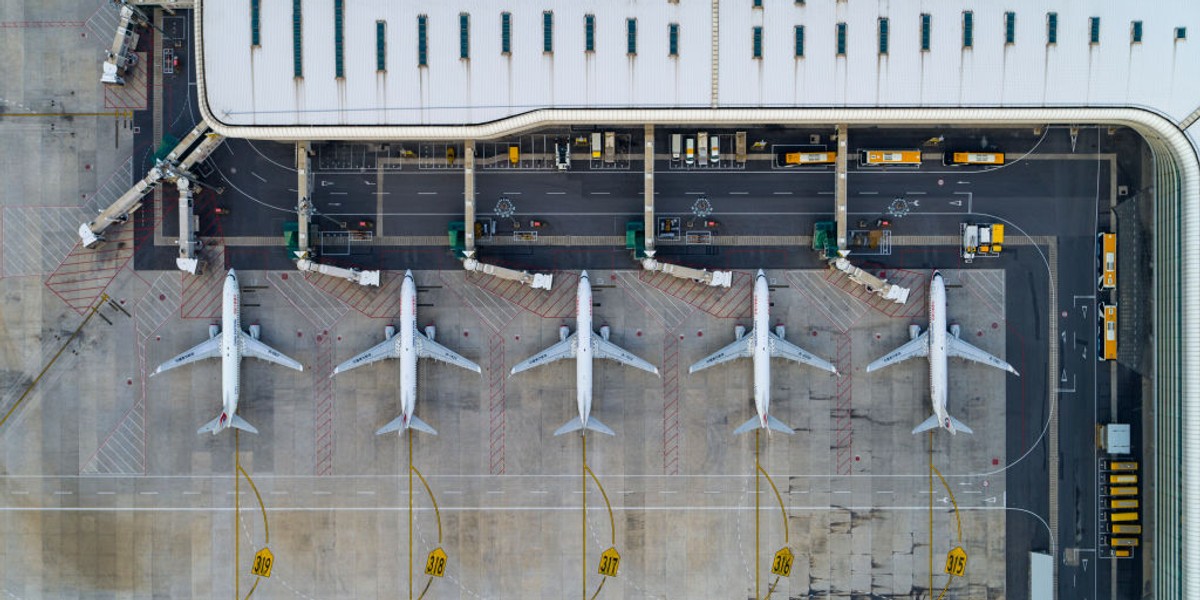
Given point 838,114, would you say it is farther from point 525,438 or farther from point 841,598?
point 841,598

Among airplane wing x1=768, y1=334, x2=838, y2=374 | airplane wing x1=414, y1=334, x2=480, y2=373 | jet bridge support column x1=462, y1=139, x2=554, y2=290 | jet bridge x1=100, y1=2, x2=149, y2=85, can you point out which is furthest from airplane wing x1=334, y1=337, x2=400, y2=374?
airplane wing x1=768, y1=334, x2=838, y2=374

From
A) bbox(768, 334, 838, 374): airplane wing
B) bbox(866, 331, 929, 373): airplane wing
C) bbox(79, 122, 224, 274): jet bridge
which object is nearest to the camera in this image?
bbox(79, 122, 224, 274): jet bridge

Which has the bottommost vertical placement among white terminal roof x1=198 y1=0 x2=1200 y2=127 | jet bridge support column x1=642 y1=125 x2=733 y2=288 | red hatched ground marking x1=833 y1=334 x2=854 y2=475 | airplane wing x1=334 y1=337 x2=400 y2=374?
red hatched ground marking x1=833 y1=334 x2=854 y2=475

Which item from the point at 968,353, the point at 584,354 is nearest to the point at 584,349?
the point at 584,354

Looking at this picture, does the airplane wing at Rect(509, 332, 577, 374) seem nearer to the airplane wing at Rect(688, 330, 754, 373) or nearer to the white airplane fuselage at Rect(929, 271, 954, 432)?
the airplane wing at Rect(688, 330, 754, 373)

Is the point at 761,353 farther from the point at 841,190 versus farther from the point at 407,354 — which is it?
the point at 407,354

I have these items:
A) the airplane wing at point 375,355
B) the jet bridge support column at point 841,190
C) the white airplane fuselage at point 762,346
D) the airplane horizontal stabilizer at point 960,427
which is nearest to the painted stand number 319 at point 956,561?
the airplane horizontal stabilizer at point 960,427

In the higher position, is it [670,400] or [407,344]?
[407,344]
